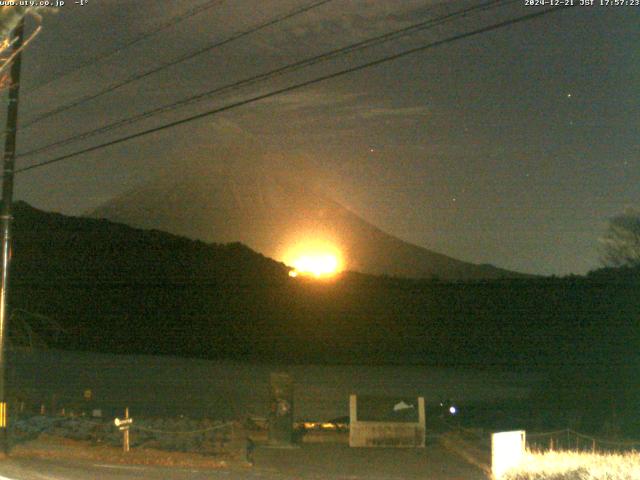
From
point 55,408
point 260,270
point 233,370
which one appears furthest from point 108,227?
point 55,408

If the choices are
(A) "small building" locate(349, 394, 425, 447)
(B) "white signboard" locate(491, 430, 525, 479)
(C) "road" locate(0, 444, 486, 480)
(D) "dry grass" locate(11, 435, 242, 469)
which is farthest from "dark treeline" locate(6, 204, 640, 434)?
(B) "white signboard" locate(491, 430, 525, 479)

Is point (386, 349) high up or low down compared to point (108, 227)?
down

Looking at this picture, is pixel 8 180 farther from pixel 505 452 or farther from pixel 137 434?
pixel 137 434

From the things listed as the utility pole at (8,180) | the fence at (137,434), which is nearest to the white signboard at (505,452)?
the fence at (137,434)

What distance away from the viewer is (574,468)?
37.2 ft

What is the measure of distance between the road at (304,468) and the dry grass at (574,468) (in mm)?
3255

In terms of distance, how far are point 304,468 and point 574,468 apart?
946cm

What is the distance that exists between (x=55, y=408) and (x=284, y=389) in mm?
21270

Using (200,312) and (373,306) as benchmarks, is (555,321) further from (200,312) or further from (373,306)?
(200,312)

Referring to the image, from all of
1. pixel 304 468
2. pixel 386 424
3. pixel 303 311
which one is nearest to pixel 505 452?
pixel 304 468

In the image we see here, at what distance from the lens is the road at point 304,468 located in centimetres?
1477

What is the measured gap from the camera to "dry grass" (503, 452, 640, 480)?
1044 centimetres

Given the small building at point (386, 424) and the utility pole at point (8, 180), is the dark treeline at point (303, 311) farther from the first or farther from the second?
the utility pole at point (8, 180)

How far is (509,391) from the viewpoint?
47.5 meters
